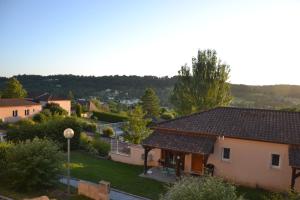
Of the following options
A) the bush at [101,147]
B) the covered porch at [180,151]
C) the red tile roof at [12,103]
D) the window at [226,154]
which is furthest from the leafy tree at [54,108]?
the window at [226,154]

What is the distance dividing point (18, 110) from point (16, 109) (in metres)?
0.39

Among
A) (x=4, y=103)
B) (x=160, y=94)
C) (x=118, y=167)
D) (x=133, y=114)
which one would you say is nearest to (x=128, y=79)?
(x=160, y=94)

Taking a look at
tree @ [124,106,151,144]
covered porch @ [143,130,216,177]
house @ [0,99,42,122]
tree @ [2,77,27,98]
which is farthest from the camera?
tree @ [2,77,27,98]

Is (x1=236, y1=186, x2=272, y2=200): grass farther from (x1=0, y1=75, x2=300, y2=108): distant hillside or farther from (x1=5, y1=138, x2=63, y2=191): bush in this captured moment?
(x1=0, y1=75, x2=300, y2=108): distant hillside

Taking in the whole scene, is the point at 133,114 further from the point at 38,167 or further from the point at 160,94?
the point at 160,94

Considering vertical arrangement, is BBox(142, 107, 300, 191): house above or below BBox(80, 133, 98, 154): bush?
above

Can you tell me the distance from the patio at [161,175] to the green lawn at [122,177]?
24.1 inches

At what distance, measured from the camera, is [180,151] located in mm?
18359

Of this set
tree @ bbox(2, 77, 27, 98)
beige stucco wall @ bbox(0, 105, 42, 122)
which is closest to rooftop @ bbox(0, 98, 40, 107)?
beige stucco wall @ bbox(0, 105, 42, 122)

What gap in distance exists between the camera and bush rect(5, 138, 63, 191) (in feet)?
47.4

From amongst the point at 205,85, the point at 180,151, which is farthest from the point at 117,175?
the point at 205,85

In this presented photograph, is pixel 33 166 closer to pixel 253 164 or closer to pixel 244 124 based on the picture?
pixel 253 164

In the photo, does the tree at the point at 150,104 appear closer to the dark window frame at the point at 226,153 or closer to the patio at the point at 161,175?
the patio at the point at 161,175

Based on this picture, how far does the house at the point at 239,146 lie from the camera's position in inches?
688
